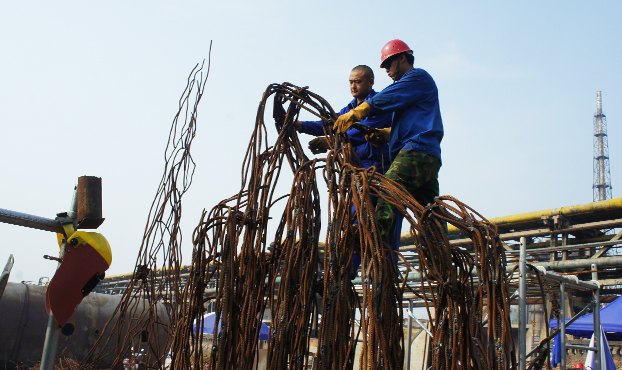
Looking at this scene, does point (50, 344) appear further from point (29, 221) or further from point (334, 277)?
point (334, 277)

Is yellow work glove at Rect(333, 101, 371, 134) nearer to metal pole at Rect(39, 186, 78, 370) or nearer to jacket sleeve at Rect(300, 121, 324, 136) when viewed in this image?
jacket sleeve at Rect(300, 121, 324, 136)

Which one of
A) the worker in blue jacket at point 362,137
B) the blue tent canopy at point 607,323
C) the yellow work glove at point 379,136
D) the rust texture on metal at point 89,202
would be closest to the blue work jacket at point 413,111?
the yellow work glove at point 379,136

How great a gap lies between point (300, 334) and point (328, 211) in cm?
54

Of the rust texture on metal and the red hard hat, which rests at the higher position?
the red hard hat

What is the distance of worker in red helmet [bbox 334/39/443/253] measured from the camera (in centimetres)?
346

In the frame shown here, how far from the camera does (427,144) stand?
3531 mm

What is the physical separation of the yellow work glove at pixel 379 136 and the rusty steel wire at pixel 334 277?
0.50 m

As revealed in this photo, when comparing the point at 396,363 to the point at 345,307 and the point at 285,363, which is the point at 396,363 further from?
the point at 285,363

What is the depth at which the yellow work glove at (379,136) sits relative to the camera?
386 cm

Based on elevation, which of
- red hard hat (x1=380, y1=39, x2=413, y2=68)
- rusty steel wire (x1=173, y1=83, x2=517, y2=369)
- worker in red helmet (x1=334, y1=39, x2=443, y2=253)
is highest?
red hard hat (x1=380, y1=39, x2=413, y2=68)

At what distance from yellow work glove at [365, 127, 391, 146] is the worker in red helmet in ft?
0.17

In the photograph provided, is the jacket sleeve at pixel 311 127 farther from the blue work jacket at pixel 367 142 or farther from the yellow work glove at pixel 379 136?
the yellow work glove at pixel 379 136

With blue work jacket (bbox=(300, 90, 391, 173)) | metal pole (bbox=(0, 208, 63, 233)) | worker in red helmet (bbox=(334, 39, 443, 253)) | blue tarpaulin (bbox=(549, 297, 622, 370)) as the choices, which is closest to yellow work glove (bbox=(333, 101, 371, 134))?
worker in red helmet (bbox=(334, 39, 443, 253))

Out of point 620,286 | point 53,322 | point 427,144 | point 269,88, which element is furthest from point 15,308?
point 620,286
